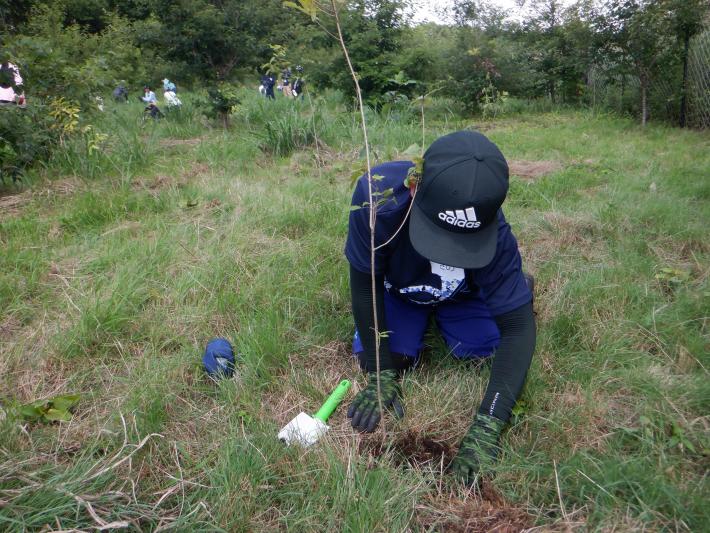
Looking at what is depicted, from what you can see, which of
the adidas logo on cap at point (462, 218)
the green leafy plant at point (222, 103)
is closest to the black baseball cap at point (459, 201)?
the adidas logo on cap at point (462, 218)

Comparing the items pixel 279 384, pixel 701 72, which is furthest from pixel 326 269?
pixel 701 72

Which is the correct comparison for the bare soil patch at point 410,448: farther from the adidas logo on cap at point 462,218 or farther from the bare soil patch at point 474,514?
the adidas logo on cap at point 462,218

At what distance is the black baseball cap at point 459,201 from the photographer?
1.41 metres

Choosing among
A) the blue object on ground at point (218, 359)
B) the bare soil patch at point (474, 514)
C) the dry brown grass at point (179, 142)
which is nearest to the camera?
the bare soil patch at point (474, 514)

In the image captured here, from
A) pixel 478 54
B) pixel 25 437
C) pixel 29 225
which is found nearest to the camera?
pixel 25 437

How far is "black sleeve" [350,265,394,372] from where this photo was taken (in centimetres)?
185

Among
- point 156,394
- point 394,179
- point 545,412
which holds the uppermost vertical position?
point 394,179

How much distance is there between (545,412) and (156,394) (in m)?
1.43

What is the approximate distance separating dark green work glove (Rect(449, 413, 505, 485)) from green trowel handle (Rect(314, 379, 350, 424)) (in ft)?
1.59

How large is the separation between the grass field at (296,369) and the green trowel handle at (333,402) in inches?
2.8

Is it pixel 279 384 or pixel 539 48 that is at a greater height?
pixel 539 48

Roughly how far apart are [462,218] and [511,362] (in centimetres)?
58

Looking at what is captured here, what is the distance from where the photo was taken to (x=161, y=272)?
8.80ft

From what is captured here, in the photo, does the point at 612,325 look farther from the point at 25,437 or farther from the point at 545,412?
the point at 25,437
